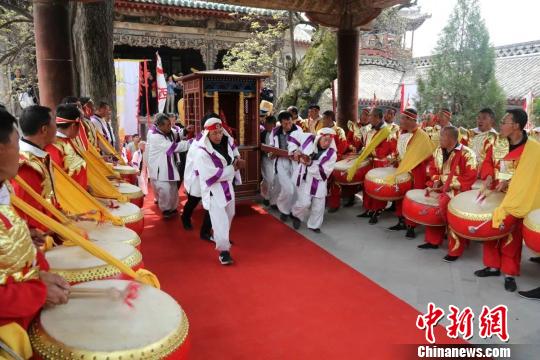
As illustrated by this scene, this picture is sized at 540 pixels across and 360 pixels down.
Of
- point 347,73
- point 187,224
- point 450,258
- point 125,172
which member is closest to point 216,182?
point 125,172

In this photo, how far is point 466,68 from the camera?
36.6ft

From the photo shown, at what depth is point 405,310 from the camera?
3.55 metres

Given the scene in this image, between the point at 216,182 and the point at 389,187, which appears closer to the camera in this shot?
the point at 216,182

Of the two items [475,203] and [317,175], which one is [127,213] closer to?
[317,175]

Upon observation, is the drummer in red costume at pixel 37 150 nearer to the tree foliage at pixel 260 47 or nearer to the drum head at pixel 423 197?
the drum head at pixel 423 197

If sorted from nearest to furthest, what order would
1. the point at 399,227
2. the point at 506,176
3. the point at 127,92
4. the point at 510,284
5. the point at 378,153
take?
the point at 510,284 → the point at 506,176 → the point at 399,227 → the point at 378,153 → the point at 127,92

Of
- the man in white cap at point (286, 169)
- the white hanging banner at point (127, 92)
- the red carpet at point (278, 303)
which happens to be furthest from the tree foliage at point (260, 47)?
the red carpet at point (278, 303)

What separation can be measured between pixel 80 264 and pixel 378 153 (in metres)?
4.86

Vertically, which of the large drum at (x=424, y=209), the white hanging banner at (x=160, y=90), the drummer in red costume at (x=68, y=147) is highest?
the white hanging banner at (x=160, y=90)

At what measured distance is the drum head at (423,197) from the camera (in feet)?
15.3

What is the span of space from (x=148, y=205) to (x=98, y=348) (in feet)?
18.1

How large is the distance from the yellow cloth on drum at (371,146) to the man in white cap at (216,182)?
2.23 metres

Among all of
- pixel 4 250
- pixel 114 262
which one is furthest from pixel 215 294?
pixel 4 250

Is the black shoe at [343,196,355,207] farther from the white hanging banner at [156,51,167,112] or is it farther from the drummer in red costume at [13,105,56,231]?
the drummer in red costume at [13,105,56,231]
